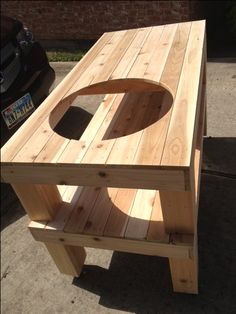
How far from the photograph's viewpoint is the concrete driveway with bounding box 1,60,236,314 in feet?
7.06

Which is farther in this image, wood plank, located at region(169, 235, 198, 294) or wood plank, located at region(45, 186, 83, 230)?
wood plank, located at region(45, 186, 83, 230)

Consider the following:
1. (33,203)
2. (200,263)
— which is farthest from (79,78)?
(200,263)

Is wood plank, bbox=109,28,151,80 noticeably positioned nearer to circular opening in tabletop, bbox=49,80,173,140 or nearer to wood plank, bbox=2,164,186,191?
circular opening in tabletop, bbox=49,80,173,140

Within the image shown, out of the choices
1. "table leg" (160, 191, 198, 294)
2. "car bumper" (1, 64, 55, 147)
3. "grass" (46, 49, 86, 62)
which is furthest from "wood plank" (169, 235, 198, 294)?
"grass" (46, 49, 86, 62)

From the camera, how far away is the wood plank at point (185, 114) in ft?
4.95

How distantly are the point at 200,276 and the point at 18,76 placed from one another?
2.23 metres

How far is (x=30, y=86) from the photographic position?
10.7 ft

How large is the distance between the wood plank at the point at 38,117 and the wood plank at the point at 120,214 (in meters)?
0.65

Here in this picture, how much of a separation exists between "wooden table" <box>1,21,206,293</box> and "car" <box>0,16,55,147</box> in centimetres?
81

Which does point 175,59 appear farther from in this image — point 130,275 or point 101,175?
point 130,275

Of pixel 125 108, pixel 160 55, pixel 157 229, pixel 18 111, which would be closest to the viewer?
pixel 157 229

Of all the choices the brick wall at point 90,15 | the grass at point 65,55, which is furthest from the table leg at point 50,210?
the grass at point 65,55

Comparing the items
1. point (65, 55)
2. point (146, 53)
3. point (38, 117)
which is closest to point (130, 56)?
point (146, 53)

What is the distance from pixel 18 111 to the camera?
10.2ft
